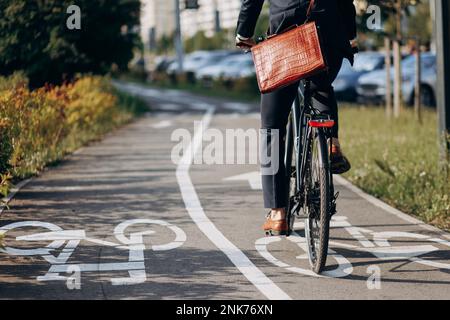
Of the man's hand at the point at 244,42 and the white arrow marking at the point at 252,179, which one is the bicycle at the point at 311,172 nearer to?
the man's hand at the point at 244,42

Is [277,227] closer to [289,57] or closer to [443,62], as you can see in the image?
[289,57]

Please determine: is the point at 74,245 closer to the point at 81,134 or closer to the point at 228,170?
the point at 228,170

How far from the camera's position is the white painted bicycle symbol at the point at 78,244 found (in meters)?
6.31

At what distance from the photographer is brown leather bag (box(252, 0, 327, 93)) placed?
6.23m

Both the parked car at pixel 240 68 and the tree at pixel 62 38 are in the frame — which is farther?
the parked car at pixel 240 68

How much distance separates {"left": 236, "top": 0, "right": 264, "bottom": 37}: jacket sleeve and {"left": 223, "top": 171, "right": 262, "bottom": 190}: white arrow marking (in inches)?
155

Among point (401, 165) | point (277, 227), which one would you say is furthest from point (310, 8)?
point (401, 165)

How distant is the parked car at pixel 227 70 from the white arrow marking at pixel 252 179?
3040 cm

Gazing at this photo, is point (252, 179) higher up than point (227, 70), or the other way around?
point (227, 70)

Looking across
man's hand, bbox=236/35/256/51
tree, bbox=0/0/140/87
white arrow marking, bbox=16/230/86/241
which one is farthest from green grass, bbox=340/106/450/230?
tree, bbox=0/0/140/87

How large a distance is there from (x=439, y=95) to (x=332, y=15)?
3520mm

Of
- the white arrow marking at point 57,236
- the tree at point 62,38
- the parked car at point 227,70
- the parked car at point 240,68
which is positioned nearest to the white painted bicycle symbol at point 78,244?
the white arrow marking at point 57,236

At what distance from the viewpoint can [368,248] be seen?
7113 millimetres

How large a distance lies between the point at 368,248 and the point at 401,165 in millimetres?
4236
